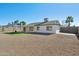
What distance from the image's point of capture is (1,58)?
442cm

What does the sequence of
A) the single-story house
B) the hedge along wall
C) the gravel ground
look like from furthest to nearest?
the single-story house → the hedge along wall → the gravel ground

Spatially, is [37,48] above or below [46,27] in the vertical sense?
below

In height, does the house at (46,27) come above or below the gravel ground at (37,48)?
above

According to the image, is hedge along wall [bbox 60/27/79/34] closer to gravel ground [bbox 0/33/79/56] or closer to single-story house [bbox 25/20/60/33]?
single-story house [bbox 25/20/60/33]

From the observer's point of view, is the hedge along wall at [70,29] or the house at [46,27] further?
the house at [46,27]

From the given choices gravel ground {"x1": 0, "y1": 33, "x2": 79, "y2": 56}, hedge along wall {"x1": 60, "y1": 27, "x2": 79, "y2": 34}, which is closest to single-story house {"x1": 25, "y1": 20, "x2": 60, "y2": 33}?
hedge along wall {"x1": 60, "y1": 27, "x2": 79, "y2": 34}

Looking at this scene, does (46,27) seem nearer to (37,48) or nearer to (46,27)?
(46,27)

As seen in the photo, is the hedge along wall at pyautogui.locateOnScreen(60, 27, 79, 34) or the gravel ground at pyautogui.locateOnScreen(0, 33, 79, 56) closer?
the gravel ground at pyautogui.locateOnScreen(0, 33, 79, 56)

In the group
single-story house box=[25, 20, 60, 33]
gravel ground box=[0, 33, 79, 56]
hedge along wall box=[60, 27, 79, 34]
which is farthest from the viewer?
single-story house box=[25, 20, 60, 33]

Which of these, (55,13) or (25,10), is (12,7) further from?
(55,13)

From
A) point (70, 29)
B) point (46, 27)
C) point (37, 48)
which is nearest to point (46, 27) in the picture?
point (46, 27)

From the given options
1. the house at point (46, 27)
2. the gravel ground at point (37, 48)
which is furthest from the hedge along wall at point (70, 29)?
the gravel ground at point (37, 48)

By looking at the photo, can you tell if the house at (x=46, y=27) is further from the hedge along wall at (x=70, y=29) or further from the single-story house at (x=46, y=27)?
the hedge along wall at (x=70, y=29)

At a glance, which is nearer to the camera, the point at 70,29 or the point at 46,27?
the point at 70,29
